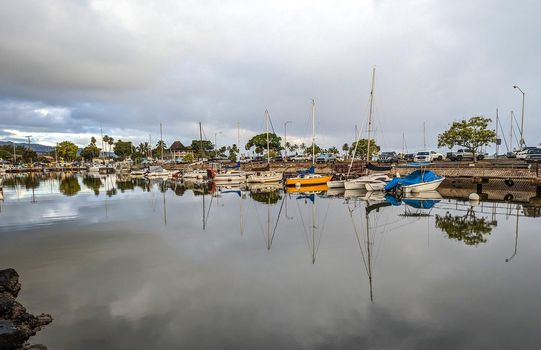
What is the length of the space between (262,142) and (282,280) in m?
135

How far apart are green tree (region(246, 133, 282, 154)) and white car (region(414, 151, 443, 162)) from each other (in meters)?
79.2

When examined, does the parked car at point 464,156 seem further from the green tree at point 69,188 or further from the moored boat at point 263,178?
the green tree at point 69,188

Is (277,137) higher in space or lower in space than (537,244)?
higher

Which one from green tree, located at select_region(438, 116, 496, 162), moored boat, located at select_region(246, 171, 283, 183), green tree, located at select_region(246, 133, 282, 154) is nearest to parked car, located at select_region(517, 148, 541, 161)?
green tree, located at select_region(438, 116, 496, 162)

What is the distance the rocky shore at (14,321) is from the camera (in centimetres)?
971

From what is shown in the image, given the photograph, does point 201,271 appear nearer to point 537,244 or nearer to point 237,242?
point 237,242

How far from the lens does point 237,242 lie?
2361cm

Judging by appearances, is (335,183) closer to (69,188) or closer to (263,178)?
(263,178)

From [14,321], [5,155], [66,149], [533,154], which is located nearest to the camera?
[14,321]

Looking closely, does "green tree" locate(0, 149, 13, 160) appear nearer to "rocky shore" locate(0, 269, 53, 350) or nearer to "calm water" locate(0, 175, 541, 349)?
"calm water" locate(0, 175, 541, 349)

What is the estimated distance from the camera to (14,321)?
437 inches

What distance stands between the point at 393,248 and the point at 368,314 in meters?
10.3

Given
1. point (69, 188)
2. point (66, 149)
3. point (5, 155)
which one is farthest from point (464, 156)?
point (5, 155)

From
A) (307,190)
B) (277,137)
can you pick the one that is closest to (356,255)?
(307,190)
